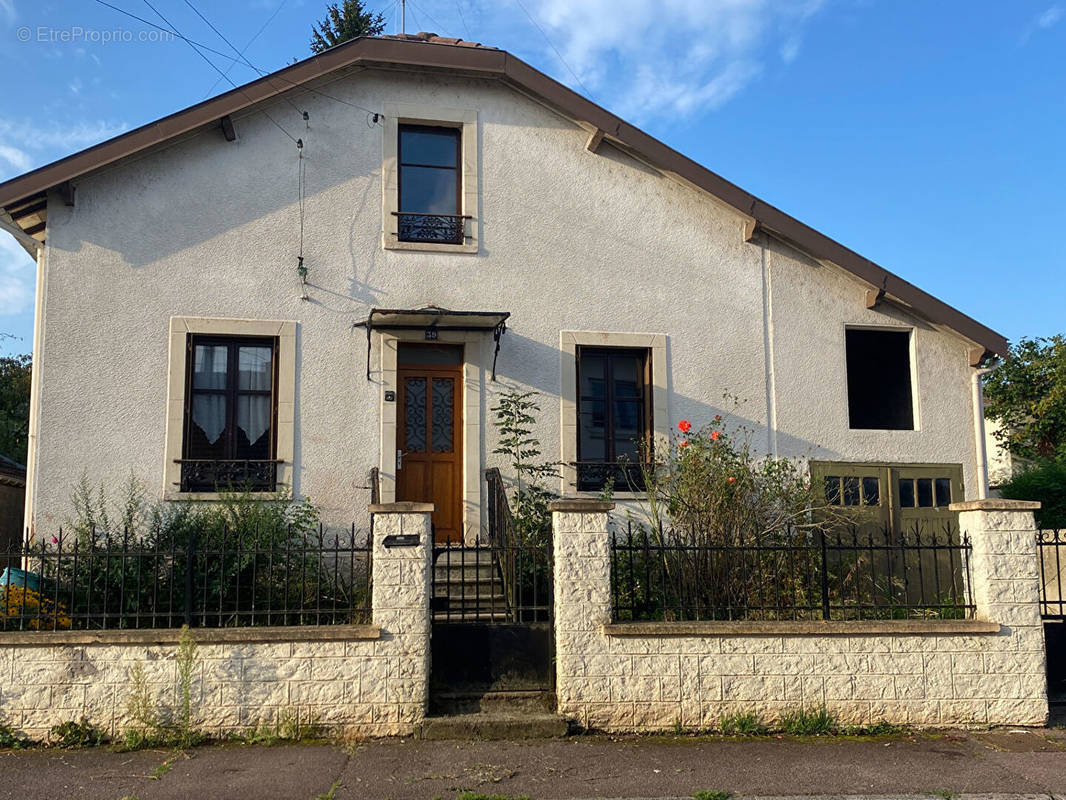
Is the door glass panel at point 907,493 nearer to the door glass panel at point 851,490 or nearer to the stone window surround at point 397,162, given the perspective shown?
the door glass panel at point 851,490

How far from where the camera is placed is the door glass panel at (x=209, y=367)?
1022 cm

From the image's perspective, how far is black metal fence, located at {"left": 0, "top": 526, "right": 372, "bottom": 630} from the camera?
7.00 meters

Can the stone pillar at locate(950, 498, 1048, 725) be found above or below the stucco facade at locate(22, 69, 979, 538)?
below

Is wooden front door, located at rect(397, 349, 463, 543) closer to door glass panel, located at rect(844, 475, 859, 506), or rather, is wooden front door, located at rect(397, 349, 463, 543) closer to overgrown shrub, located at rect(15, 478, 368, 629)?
overgrown shrub, located at rect(15, 478, 368, 629)

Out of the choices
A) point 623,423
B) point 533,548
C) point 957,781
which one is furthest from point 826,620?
point 623,423

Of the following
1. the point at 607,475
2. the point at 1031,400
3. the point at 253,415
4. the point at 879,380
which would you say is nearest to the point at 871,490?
the point at 879,380

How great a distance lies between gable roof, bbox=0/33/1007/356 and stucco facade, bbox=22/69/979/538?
0.89ft

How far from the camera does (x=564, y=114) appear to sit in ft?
36.6

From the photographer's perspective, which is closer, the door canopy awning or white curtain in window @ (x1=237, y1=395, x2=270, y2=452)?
the door canopy awning

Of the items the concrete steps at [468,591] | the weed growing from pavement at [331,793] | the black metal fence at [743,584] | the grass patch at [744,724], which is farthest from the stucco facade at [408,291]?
the weed growing from pavement at [331,793]

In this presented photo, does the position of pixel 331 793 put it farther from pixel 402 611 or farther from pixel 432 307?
pixel 432 307

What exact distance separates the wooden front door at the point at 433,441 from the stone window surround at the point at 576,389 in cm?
118

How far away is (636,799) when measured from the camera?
5699 mm

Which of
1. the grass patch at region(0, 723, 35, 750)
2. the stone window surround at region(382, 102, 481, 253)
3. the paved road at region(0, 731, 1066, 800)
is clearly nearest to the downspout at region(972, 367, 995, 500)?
the paved road at region(0, 731, 1066, 800)
